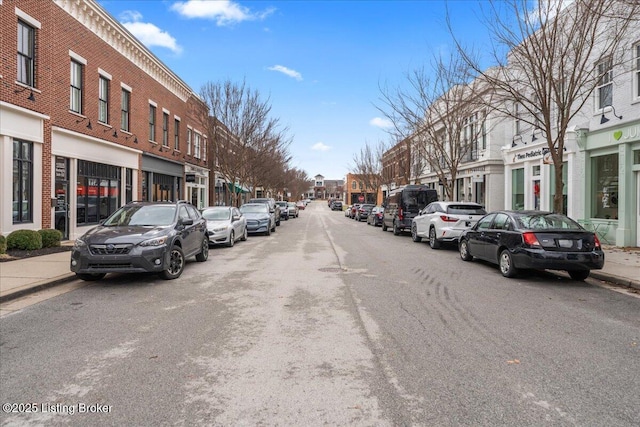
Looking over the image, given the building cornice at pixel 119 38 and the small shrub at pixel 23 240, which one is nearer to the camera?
the small shrub at pixel 23 240

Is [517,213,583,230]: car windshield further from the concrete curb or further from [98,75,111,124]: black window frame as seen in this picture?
[98,75,111,124]: black window frame

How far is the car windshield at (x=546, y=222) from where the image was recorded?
9.20m

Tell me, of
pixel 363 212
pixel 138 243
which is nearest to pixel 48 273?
pixel 138 243

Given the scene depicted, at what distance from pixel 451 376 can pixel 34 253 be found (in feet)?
38.9

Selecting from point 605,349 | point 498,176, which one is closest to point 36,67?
point 605,349

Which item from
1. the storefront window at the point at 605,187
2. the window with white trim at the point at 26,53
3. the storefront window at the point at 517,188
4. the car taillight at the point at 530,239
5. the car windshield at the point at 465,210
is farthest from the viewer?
the storefront window at the point at 517,188

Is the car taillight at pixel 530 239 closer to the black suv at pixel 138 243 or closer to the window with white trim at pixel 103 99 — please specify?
the black suv at pixel 138 243

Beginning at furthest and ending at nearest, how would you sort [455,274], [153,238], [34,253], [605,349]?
[34,253], [455,274], [153,238], [605,349]

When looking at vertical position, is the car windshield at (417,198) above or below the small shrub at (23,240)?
above

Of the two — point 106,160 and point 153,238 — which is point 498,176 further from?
point 153,238

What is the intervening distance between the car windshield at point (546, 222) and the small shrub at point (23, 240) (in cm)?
1232

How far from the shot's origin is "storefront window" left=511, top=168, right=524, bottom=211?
22.5m

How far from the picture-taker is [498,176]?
2633cm

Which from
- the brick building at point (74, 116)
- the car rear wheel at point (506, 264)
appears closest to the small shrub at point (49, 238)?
the brick building at point (74, 116)
